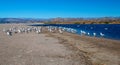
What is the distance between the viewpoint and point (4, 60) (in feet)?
49.4

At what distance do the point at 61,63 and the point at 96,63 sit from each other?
8.02 ft

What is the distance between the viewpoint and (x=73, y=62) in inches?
578

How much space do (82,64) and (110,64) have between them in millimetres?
2024

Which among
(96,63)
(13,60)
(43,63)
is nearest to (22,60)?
(13,60)

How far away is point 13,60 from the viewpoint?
15.0 metres

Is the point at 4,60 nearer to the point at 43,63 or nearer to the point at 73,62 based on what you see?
the point at 43,63

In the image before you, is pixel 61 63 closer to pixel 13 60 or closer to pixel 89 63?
pixel 89 63

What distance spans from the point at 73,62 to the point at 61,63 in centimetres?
93

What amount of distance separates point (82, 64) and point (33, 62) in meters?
3.31

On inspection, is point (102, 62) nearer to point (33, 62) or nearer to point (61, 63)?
point (61, 63)

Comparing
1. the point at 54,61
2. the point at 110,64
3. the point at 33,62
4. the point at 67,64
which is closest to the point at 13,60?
the point at 33,62

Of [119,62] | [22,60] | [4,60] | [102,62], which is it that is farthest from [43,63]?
[119,62]

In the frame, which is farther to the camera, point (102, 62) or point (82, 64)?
point (102, 62)

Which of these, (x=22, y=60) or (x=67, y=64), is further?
(x=22, y=60)
